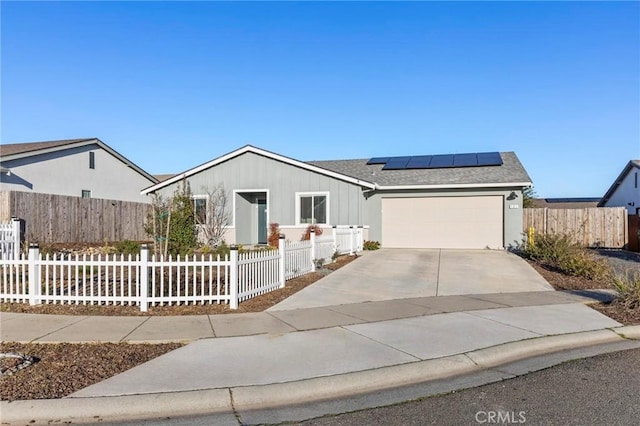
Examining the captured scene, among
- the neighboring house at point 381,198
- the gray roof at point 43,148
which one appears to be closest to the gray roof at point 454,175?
the neighboring house at point 381,198

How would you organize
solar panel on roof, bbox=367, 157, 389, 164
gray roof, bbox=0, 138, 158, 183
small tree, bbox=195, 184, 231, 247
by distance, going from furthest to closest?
solar panel on roof, bbox=367, 157, 389, 164
gray roof, bbox=0, 138, 158, 183
small tree, bbox=195, 184, 231, 247

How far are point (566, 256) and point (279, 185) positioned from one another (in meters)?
11.7

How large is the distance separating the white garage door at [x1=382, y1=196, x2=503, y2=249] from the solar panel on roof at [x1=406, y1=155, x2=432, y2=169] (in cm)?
283

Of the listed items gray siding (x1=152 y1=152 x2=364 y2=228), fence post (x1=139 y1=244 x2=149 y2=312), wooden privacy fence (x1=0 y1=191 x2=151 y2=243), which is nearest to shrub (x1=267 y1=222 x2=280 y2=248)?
gray siding (x1=152 y1=152 x2=364 y2=228)

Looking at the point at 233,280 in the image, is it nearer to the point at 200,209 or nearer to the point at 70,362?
the point at 70,362

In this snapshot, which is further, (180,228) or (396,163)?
(396,163)

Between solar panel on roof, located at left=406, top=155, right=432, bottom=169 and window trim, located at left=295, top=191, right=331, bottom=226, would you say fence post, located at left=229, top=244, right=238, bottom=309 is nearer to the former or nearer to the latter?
window trim, located at left=295, top=191, right=331, bottom=226

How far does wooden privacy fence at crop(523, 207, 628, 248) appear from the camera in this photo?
65.3 feet

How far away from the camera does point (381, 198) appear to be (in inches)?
787

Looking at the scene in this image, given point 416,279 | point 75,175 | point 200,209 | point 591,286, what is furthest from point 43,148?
point 591,286

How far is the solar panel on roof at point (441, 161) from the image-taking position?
21517 mm

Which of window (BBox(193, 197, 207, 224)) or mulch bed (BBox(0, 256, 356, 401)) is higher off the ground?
window (BBox(193, 197, 207, 224))

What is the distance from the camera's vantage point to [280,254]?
9.84 meters

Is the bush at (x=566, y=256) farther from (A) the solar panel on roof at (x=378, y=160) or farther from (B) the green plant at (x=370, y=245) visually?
(A) the solar panel on roof at (x=378, y=160)
